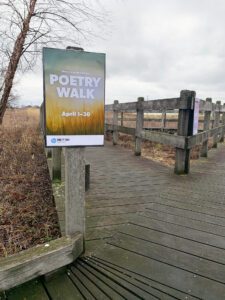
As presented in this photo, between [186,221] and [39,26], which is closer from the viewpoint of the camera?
[186,221]

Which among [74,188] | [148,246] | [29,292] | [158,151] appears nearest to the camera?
[29,292]

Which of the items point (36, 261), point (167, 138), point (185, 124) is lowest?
point (36, 261)

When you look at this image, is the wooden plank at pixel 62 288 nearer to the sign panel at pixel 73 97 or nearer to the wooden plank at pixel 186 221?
the sign panel at pixel 73 97

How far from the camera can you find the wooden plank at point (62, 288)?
1.60 meters

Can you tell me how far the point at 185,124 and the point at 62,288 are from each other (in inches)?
129

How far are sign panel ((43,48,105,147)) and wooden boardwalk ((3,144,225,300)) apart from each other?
3.03ft

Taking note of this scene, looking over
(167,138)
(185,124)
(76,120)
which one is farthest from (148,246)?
(167,138)

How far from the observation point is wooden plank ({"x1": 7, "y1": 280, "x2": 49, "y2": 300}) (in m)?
1.60

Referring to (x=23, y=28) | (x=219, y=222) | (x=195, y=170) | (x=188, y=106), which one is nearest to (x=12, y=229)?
(x=219, y=222)

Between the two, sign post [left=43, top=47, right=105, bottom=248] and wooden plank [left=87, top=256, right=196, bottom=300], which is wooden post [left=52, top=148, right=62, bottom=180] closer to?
sign post [left=43, top=47, right=105, bottom=248]

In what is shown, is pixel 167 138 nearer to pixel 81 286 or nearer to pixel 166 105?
pixel 166 105

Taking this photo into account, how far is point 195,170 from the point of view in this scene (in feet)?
16.0

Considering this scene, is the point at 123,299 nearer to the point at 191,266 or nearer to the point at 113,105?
the point at 191,266

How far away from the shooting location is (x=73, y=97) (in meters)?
1.75
